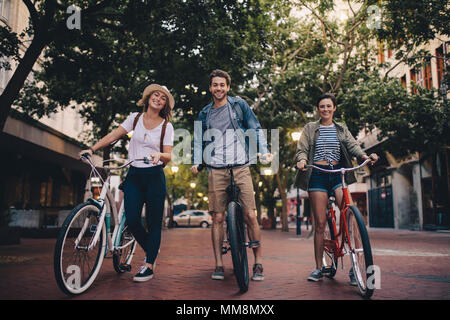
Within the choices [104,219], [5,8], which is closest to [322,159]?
[104,219]

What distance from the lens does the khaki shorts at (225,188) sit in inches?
175

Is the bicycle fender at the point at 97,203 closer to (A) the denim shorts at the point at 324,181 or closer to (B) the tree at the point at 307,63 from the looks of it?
(A) the denim shorts at the point at 324,181

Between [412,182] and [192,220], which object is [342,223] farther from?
[192,220]

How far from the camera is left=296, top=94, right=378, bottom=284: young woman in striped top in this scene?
449 cm

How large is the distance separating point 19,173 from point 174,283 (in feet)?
61.2

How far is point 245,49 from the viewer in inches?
416

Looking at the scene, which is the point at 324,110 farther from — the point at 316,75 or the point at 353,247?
the point at 316,75

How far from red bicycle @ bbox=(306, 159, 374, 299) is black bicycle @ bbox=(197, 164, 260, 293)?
0.83 meters

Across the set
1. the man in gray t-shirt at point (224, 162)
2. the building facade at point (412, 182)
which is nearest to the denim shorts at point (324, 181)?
the man in gray t-shirt at point (224, 162)

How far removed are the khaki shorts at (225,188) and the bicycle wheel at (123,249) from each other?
1.00 metres

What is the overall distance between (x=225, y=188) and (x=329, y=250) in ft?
4.34

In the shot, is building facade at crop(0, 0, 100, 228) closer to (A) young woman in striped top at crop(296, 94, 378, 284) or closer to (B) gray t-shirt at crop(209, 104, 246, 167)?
(B) gray t-shirt at crop(209, 104, 246, 167)

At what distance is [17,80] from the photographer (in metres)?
7.08
